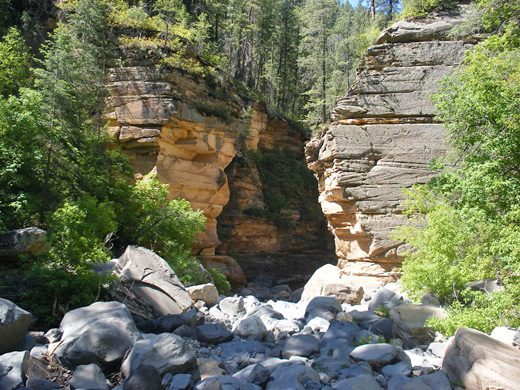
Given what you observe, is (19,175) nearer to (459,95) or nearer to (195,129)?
(195,129)

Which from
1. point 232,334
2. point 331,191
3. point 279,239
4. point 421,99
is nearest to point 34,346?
point 232,334

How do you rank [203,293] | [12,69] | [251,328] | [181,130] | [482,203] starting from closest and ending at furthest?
1. [482,203]
2. [251,328]
3. [203,293]
4. [12,69]
5. [181,130]

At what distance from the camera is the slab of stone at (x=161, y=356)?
6.34m

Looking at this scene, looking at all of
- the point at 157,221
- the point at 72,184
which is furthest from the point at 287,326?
the point at 72,184

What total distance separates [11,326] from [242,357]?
4533 millimetres

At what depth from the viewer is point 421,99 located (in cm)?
1537

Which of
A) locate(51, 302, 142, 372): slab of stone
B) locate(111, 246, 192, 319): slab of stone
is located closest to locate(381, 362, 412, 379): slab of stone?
locate(51, 302, 142, 372): slab of stone

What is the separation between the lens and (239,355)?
818 cm

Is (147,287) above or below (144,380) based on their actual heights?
below

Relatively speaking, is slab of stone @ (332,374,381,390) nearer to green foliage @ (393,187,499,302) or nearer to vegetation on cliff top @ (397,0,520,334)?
vegetation on cliff top @ (397,0,520,334)

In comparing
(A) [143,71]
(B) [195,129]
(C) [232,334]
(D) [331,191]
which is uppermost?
(A) [143,71]

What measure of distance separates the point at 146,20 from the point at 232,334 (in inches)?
710

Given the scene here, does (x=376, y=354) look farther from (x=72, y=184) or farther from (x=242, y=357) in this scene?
(x=72, y=184)

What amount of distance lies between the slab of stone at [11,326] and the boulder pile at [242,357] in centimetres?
13
